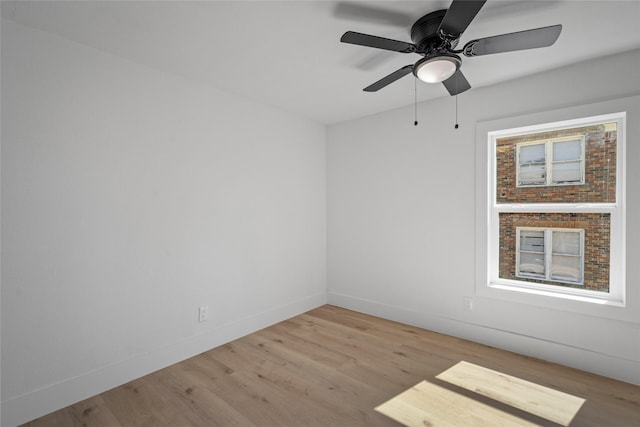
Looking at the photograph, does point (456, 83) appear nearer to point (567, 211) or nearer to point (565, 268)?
point (567, 211)

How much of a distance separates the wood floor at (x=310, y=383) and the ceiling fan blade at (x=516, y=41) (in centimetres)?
223

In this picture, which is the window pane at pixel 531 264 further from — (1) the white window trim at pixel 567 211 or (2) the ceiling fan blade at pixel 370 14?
(2) the ceiling fan blade at pixel 370 14

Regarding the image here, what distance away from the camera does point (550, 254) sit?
271 centimetres

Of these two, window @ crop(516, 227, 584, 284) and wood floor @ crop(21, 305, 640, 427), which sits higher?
window @ crop(516, 227, 584, 284)

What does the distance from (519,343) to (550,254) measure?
0.85m

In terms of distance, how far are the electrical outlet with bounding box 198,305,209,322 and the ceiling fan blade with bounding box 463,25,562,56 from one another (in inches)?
112

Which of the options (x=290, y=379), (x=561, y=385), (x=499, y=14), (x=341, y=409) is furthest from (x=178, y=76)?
(x=561, y=385)

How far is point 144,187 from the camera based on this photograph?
2.42 m

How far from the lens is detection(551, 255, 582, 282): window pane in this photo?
258 cm

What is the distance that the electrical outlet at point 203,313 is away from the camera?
277cm

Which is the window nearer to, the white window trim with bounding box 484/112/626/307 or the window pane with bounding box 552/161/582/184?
the white window trim with bounding box 484/112/626/307

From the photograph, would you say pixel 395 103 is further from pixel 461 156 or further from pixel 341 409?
pixel 341 409

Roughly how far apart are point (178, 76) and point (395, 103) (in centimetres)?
218

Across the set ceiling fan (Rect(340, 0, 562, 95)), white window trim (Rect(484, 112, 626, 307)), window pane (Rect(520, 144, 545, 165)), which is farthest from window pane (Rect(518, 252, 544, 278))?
ceiling fan (Rect(340, 0, 562, 95))
